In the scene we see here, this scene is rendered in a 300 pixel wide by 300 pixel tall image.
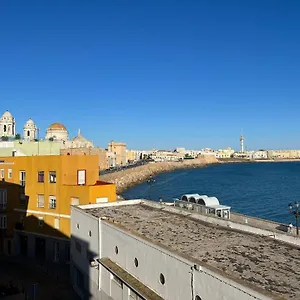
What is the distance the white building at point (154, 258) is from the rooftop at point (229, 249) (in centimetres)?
3

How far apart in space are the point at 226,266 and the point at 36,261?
18.6 meters

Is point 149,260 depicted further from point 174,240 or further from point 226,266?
point 226,266

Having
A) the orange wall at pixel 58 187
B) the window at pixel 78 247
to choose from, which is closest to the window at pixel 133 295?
the window at pixel 78 247

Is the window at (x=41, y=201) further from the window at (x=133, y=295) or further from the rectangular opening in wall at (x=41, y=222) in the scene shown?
the window at (x=133, y=295)

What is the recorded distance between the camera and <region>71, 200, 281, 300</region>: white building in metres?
9.14

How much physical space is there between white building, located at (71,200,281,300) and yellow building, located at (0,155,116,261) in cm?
381

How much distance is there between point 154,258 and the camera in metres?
11.7

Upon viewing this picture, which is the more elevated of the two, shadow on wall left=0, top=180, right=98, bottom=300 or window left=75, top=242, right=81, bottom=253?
window left=75, top=242, right=81, bottom=253

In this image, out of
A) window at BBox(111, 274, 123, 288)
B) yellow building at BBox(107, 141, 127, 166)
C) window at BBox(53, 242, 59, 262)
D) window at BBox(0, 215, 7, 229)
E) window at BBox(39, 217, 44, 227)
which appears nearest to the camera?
window at BBox(111, 274, 123, 288)

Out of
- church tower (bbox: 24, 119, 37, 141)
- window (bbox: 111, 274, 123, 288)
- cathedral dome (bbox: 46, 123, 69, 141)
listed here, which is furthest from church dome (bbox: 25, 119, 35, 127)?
window (bbox: 111, 274, 123, 288)

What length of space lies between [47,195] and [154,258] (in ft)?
52.0

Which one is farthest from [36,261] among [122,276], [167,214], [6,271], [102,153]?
[102,153]

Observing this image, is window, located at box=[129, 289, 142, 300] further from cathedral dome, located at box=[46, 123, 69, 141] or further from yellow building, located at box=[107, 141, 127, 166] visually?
yellow building, located at box=[107, 141, 127, 166]

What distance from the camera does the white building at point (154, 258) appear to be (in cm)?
914
